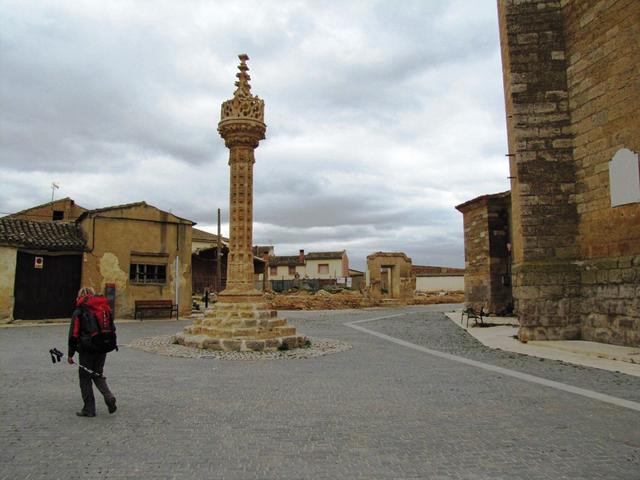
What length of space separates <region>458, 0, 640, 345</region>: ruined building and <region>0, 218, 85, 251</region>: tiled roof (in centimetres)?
1629

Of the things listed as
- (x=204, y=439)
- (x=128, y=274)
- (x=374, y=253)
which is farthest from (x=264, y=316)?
(x=374, y=253)

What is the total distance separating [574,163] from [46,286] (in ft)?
59.6

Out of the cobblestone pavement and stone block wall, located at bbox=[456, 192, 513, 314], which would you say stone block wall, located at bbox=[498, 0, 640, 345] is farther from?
stone block wall, located at bbox=[456, 192, 513, 314]

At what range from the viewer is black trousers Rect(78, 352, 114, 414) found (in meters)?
4.92

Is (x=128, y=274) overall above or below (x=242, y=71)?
below

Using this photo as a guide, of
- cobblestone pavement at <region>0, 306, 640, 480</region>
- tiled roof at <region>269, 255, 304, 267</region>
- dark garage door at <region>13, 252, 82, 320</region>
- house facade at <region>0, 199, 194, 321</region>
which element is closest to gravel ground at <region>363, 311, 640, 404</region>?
cobblestone pavement at <region>0, 306, 640, 480</region>

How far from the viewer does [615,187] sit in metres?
10.5

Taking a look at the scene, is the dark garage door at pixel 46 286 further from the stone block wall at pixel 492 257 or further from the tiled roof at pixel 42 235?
the stone block wall at pixel 492 257

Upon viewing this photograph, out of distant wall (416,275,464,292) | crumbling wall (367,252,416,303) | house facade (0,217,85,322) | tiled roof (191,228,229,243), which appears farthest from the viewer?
distant wall (416,275,464,292)

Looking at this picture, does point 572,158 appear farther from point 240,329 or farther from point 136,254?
point 136,254

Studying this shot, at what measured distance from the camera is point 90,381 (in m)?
4.96

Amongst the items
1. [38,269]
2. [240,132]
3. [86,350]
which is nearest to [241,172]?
[240,132]

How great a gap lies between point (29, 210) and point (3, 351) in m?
23.0

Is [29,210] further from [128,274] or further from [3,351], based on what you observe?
[3,351]
